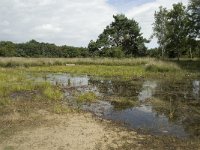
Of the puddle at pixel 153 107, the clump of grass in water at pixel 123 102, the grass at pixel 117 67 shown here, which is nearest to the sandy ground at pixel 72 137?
the puddle at pixel 153 107

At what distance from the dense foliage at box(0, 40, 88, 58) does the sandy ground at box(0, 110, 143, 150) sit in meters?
75.6

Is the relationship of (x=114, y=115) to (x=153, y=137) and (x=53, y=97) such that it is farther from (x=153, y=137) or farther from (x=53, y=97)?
(x=53, y=97)

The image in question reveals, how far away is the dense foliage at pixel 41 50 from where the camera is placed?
90.1 meters

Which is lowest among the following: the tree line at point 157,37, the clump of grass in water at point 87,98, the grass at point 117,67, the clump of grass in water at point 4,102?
the clump of grass in water at point 87,98

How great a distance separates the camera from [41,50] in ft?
326

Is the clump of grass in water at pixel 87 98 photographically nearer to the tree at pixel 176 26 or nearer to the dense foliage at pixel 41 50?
the tree at pixel 176 26

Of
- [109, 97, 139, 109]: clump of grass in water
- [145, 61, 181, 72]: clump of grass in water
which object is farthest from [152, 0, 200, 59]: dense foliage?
[109, 97, 139, 109]: clump of grass in water

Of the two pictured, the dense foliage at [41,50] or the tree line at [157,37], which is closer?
the tree line at [157,37]

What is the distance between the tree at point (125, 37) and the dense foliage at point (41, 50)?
30238 mm

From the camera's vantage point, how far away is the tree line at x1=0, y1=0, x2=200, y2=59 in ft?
142

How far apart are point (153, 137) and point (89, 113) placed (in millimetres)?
3667

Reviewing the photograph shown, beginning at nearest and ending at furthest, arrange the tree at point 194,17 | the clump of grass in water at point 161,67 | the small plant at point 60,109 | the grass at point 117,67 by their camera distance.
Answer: the small plant at point 60,109 < the grass at point 117,67 < the clump of grass in water at point 161,67 < the tree at point 194,17

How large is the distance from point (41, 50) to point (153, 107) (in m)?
87.7

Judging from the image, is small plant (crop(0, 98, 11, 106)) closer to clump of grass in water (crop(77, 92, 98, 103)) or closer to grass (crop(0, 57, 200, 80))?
clump of grass in water (crop(77, 92, 98, 103))
